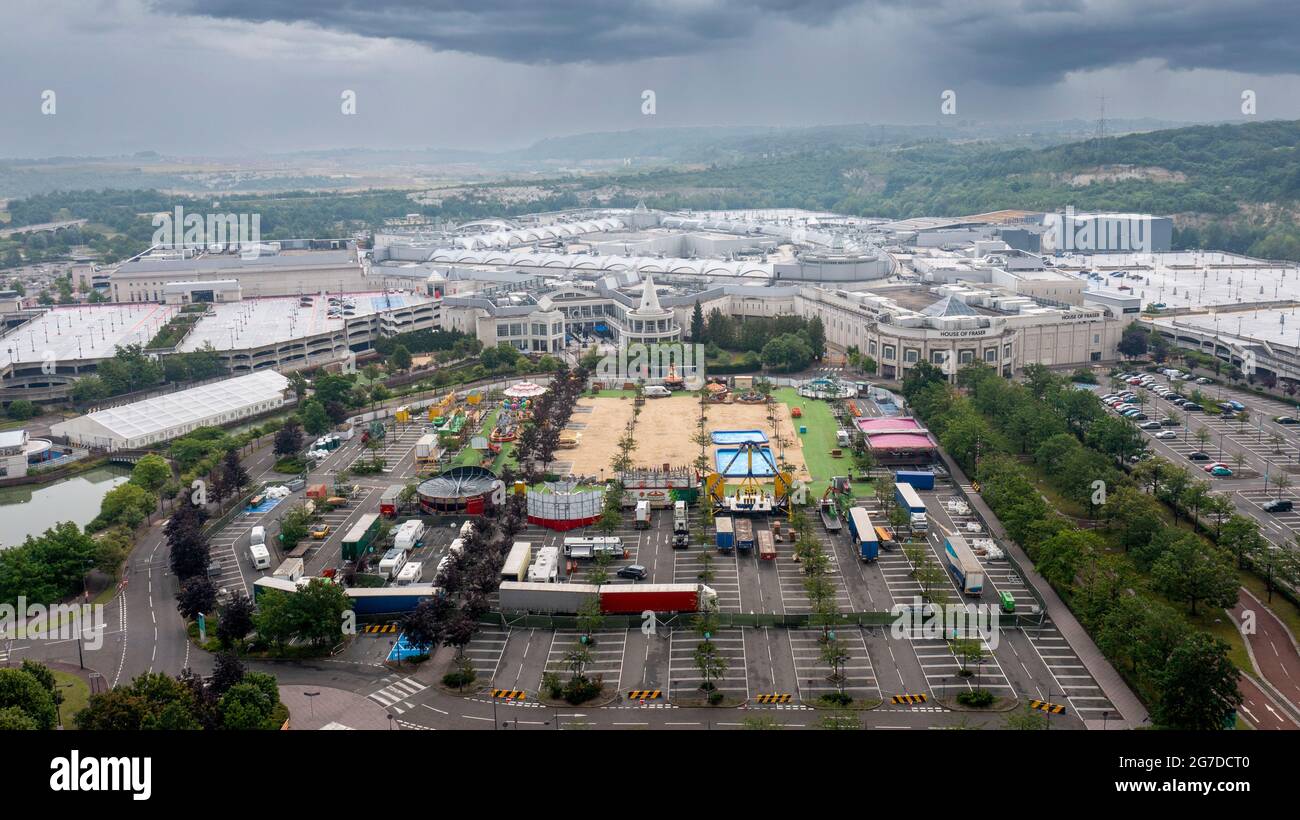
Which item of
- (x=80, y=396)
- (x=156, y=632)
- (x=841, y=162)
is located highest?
(x=841, y=162)

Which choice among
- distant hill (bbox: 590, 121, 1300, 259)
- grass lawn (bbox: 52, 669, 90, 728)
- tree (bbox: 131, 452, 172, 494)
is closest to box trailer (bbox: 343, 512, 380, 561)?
grass lawn (bbox: 52, 669, 90, 728)

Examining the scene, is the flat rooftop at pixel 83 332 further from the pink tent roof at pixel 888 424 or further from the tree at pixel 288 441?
the pink tent roof at pixel 888 424

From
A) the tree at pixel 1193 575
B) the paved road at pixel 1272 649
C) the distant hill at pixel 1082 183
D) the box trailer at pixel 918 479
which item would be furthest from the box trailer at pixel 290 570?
the distant hill at pixel 1082 183
